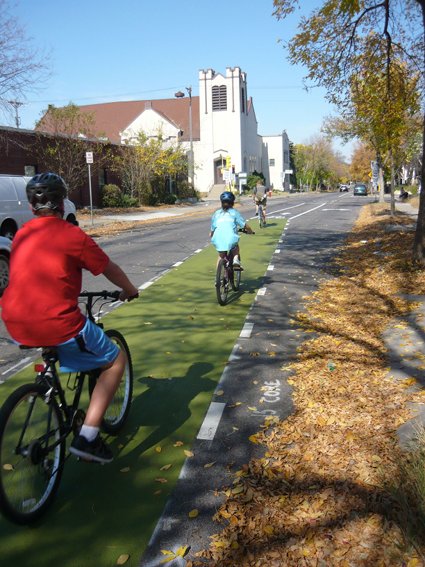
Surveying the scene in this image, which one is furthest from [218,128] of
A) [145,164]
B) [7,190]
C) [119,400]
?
[119,400]

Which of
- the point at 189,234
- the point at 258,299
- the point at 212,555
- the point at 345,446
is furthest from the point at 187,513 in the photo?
the point at 189,234

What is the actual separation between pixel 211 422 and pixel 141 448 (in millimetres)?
675

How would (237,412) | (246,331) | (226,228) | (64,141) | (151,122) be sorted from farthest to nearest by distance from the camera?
(151,122)
(64,141)
(226,228)
(246,331)
(237,412)

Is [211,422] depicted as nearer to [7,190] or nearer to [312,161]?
[7,190]

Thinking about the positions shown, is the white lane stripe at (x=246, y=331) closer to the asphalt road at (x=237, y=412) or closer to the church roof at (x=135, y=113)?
the asphalt road at (x=237, y=412)

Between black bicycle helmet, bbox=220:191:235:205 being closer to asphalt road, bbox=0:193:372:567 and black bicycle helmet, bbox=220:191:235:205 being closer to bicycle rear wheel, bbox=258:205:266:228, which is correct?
asphalt road, bbox=0:193:372:567

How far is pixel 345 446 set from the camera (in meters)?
3.93

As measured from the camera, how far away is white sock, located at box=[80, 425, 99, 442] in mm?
3258

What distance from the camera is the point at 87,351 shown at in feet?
10.5

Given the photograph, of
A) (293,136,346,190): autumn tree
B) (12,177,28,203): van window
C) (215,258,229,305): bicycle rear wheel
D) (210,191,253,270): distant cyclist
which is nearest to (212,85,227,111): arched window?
(293,136,346,190): autumn tree

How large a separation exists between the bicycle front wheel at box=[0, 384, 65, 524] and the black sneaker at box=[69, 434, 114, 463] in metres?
0.13

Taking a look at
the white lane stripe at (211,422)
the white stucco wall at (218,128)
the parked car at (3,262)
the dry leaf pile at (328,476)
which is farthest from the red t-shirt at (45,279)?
the white stucco wall at (218,128)

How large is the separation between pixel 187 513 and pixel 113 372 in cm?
95

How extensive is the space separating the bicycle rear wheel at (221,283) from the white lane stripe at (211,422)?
389 centimetres
